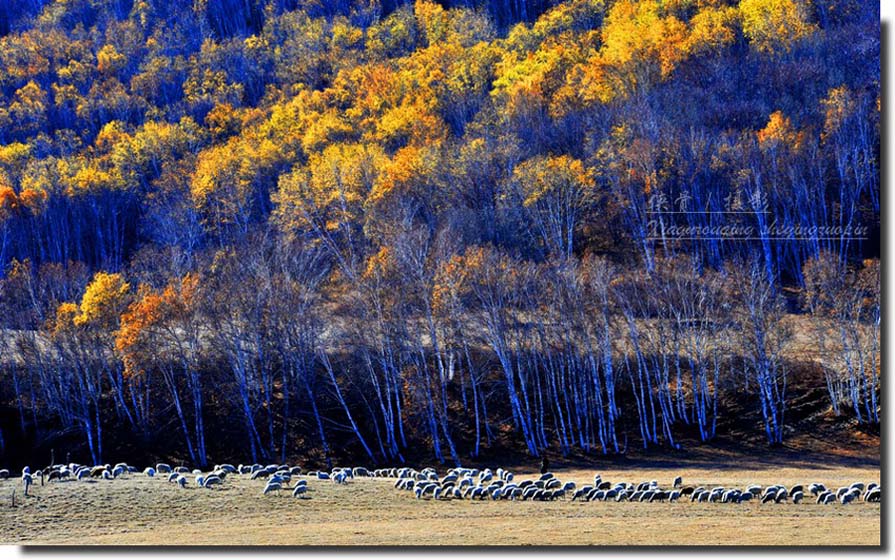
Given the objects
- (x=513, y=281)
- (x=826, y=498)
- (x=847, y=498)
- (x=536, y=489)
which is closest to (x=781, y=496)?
→ (x=826, y=498)

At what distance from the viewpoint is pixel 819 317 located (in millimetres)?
33031

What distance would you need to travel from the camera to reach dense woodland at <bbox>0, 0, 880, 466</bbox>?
111 ft

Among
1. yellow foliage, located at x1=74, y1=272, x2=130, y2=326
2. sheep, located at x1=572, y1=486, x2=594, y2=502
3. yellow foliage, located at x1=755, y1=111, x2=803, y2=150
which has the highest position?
yellow foliage, located at x1=755, y1=111, x2=803, y2=150

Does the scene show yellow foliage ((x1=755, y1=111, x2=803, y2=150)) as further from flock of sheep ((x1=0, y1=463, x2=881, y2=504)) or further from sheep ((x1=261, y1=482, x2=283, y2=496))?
sheep ((x1=261, y1=482, x2=283, y2=496))

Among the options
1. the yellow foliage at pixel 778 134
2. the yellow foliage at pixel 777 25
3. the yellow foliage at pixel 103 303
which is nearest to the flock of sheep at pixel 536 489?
the yellow foliage at pixel 103 303

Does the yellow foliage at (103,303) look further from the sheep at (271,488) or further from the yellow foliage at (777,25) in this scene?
the yellow foliage at (777,25)

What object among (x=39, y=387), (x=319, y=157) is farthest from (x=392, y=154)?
(x=39, y=387)

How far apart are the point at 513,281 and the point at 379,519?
15812mm

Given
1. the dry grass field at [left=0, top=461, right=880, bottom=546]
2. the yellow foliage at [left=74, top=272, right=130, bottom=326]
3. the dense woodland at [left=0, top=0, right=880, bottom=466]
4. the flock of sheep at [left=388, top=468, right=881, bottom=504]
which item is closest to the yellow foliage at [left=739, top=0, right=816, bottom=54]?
the dense woodland at [left=0, top=0, right=880, bottom=466]

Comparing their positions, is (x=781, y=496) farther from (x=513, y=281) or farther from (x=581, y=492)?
(x=513, y=281)

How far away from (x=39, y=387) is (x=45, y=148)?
30583 millimetres

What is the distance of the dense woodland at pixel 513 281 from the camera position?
33.8 meters

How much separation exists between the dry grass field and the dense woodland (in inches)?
306

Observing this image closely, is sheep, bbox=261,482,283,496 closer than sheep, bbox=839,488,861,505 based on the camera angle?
No
